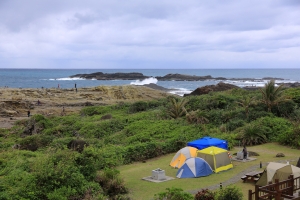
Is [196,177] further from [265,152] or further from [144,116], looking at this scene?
[144,116]

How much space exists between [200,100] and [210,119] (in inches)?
168

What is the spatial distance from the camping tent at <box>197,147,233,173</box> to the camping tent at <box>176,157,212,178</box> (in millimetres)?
479

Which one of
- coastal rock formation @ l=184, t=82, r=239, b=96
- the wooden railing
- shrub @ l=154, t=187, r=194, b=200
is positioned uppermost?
coastal rock formation @ l=184, t=82, r=239, b=96

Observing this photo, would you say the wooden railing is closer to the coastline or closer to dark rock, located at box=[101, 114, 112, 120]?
dark rock, located at box=[101, 114, 112, 120]

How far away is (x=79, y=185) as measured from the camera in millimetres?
14258

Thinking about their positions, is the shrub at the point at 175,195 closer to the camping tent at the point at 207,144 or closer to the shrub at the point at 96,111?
the camping tent at the point at 207,144

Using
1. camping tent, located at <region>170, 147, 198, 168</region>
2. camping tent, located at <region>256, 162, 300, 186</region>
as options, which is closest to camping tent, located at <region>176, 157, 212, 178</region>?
camping tent, located at <region>170, 147, 198, 168</region>

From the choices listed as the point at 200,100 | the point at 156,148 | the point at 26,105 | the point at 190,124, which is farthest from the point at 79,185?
the point at 26,105

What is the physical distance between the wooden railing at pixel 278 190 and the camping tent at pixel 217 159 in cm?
541

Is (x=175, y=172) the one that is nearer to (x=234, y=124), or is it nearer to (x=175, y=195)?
(x=175, y=195)

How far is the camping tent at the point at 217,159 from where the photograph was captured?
59.6ft

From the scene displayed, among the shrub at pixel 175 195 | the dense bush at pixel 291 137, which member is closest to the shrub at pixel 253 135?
the dense bush at pixel 291 137

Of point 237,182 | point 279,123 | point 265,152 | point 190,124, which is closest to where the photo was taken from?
point 237,182

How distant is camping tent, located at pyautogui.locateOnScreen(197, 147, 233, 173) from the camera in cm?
1817
